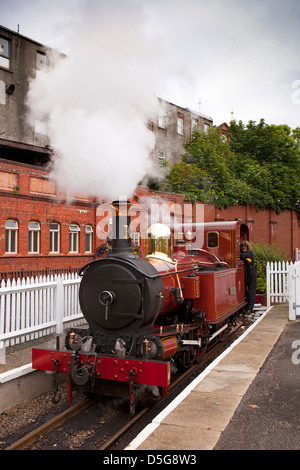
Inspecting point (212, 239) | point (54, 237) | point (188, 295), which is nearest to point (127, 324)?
point (188, 295)

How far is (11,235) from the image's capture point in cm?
1417

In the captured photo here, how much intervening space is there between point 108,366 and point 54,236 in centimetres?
1199

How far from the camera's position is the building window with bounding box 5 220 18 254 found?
45.8 ft

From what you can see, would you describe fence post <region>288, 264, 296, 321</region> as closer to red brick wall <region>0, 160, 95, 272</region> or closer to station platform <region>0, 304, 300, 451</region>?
station platform <region>0, 304, 300, 451</region>

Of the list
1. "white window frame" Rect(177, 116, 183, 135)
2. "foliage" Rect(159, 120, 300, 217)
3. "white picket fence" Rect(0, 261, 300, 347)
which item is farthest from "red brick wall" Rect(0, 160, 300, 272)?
"white window frame" Rect(177, 116, 183, 135)

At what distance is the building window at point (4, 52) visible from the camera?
1820 centimetres

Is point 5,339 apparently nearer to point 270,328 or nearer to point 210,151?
point 270,328

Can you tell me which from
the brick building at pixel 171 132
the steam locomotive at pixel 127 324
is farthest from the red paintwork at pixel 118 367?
the brick building at pixel 171 132

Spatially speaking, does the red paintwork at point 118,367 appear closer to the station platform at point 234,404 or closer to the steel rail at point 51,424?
the station platform at point 234,404

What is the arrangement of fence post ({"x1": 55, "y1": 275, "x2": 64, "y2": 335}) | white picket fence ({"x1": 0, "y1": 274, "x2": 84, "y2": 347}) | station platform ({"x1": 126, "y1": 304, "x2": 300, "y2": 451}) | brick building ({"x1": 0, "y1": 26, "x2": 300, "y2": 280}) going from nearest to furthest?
station platform ({"x1": 126, "y1": 304, "x2": 300, "y2": 451}) < white picket fence ({"x1": 0, "y1": 274, "x2": 84, "y2": 347}) < fence post ({"x1": 55, "y1": 275, "x2": 64, "y2": 335}) < brick building ({"x1": 0, "y1": 26, "x2": 300, "y2": 280})

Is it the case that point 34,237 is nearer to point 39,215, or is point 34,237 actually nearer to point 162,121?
point 39,215

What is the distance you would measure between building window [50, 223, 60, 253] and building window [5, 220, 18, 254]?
1747mm

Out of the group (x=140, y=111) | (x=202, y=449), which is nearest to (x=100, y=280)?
(x=202, y=449)

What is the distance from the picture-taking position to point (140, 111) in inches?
275
